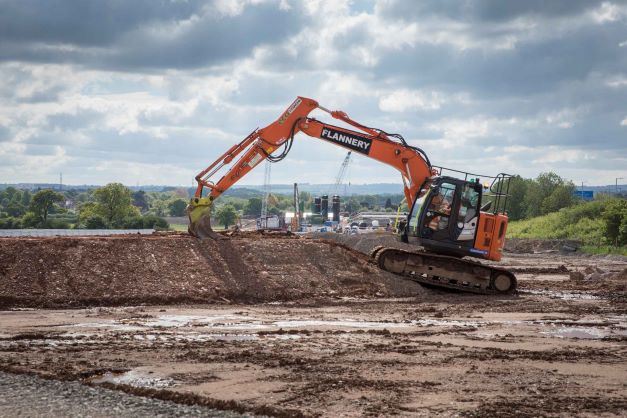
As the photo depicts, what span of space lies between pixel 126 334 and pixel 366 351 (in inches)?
188

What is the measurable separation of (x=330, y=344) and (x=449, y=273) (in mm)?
11684

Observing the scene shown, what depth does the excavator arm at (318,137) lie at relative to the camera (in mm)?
29359

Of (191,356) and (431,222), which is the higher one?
(431,222)

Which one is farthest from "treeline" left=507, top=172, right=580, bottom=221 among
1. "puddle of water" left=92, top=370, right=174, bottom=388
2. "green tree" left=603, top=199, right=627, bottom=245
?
"puddle of water" left=92, top=370, right=174, bottom=388

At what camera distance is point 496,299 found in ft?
89.9

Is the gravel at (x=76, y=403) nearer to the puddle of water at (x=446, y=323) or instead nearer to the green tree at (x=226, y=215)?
the puddle of water at (x=446, y=323)

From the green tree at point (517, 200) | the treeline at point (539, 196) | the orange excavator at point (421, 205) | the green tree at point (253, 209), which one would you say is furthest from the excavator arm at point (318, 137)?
the green tree at point (253, 209)

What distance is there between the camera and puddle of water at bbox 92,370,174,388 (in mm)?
13586

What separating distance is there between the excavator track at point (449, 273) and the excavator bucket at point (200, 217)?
547cm

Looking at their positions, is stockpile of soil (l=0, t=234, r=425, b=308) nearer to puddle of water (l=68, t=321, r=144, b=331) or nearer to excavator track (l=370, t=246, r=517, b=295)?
excavator track (l=370, t=246, r=517, b=295)

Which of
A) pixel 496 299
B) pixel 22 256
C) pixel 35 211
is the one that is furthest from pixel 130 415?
pixel 35 211

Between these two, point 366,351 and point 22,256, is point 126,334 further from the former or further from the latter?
point 22,256

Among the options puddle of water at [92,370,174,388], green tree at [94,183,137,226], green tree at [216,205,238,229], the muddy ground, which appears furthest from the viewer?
green tree at [216,205,238,229]

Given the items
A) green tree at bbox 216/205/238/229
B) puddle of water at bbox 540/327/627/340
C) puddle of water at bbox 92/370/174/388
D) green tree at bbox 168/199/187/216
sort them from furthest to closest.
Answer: green tree at bbox 168/199/187/216 < green tree at bbox 216/205/238/229 < puddle of water at bbox 540/327/627/340 < puddle of water at bbox 92/370/174/388
